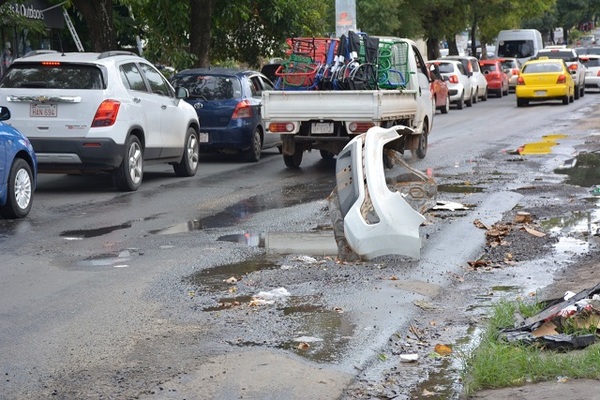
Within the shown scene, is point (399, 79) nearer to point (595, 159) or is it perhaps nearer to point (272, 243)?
point (595, 159)

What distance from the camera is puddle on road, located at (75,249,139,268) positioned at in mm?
9641

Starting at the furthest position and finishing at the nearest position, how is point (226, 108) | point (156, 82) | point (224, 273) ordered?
point (226, 108) < point (156, 82) < point (224, 273)

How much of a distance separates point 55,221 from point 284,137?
6.17m

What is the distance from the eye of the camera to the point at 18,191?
12625 mm

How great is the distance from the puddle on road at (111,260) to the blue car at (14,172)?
103 inches

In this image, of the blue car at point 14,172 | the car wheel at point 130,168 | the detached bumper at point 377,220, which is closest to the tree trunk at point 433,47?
the car wheel at point 130,168

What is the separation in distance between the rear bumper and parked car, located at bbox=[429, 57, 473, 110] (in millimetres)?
24467

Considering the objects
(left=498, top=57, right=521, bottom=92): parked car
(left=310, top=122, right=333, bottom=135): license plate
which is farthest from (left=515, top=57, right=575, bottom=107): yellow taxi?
(left=310, top=122, right=333, bottom=135): license plate

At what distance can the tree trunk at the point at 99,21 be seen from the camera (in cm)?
2122

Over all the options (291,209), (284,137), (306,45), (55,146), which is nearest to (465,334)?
(291,209)

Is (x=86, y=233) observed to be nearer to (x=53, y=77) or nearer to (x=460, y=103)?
(x=53, y=77)

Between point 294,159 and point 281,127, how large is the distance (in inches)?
52.4

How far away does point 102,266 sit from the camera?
959 centimetres

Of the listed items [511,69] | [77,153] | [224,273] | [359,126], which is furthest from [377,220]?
→ [511,69]
